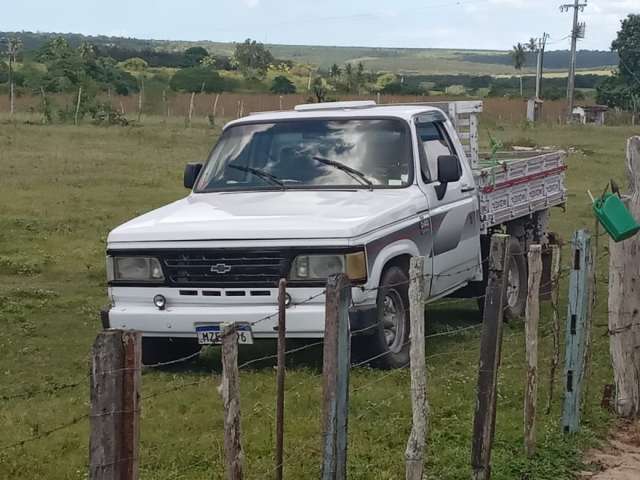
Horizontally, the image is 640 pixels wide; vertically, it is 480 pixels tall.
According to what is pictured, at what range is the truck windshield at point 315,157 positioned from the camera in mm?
8750

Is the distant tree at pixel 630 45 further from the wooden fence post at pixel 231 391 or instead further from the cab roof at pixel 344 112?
the wooden fence post at pixel 231 391

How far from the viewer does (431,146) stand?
9.55m

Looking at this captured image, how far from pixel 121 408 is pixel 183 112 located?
45906 millimetres

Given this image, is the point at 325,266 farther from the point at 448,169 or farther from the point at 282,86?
the point at 282,86

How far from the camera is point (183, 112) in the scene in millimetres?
49000

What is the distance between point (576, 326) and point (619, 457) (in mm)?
805

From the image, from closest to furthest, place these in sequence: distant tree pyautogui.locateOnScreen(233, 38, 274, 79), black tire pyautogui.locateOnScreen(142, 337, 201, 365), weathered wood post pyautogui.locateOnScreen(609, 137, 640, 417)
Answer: weathered wood post pyautogui.locateOnScreen(609, 137, 640, 417) < black tire pyautogui.locateOnScreen(142, 337, 201, 365) < distant tree pyautogui.locateOnScreen(233, 38, 274, 79)

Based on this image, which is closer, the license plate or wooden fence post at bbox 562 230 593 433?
wooden fence post at bbox 562 230 593 433

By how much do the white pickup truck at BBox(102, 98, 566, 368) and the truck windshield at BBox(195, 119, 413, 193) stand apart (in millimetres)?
11

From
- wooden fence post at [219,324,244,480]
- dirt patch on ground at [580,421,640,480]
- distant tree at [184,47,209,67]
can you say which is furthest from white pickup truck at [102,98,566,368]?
distant tree at [184,47,209,67]

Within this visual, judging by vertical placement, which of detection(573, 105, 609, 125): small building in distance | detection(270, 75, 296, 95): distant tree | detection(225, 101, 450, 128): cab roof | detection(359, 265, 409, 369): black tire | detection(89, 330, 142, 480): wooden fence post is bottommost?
detection(573, 105, 609, 125): small building in distance

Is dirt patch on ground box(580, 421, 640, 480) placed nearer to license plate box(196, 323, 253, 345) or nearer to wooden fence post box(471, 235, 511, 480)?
wooden fence post box(471, 235, 511, 480)

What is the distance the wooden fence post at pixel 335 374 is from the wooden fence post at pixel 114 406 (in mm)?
1268

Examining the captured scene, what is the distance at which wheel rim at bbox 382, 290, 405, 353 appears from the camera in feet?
26.5
